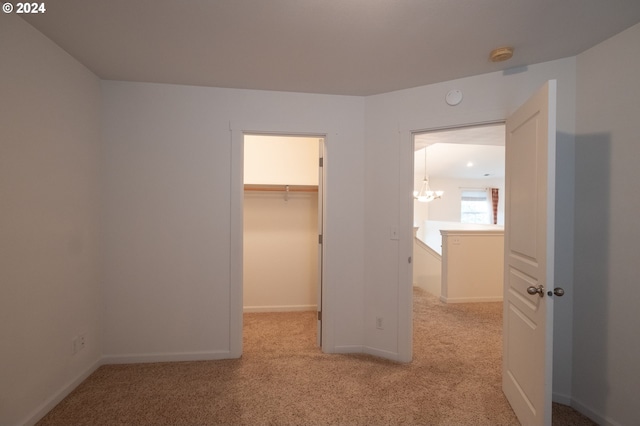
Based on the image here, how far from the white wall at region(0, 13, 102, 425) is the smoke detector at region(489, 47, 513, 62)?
9.47ft

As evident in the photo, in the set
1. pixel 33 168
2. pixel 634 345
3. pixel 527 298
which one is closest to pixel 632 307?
pixel 634 345

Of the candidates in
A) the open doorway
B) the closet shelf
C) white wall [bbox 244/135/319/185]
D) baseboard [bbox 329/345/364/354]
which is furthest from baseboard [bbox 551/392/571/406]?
white wall [bbox 244/135/319/185]

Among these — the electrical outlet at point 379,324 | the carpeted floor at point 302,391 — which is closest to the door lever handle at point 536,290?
the carpeted floor at point 302,391

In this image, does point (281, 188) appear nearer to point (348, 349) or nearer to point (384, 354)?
point (348, 349)

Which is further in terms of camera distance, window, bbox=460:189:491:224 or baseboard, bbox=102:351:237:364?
window, bbox=460:189:491:224

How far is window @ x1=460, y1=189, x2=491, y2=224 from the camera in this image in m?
11.4

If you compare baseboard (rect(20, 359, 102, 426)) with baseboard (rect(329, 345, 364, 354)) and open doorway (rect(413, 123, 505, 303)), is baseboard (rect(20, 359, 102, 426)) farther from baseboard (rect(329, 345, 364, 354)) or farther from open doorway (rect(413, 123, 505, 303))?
open doorway (rect(413, 123, 505, 303))

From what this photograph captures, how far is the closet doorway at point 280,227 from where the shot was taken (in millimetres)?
4004

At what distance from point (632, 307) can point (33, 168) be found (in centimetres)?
365

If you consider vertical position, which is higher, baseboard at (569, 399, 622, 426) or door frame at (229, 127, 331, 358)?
door frame at (229, 127, 331, 358)

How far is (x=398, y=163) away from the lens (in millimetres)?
2746

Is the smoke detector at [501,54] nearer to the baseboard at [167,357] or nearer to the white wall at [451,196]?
the baseboard at [167,357]

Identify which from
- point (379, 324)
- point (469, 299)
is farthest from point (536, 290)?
point (469, 299)

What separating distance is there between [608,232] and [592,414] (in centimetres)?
116
